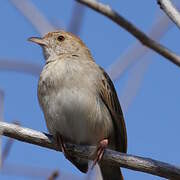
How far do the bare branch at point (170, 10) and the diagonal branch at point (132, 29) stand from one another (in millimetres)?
267

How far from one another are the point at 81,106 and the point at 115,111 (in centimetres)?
63

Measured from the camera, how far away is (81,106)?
5.32 metres

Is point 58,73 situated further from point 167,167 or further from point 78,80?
point 167,167

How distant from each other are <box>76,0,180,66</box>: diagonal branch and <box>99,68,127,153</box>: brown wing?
2.23m

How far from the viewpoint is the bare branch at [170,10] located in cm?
355

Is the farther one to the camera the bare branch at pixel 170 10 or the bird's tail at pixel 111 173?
the bird's tail at pixel 111 173

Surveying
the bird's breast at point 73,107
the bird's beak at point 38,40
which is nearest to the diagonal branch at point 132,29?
the bird's breast at point 73,107

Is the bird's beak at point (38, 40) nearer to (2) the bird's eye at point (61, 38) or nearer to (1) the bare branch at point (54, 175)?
(2) the bird's eye at point (61, 38)

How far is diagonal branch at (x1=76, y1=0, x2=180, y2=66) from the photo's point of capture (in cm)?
336

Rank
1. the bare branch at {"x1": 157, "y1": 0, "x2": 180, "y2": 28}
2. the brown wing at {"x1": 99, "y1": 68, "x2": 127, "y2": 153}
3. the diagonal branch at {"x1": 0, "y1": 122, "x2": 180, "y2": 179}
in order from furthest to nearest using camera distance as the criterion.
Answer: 1. the brown wing at {"x1": 99, "y1": 68, "x2": 127, "y2": 153}
2. the diagonal branch at {"x1": 0, "y1": 122, "x2": 180, "y2": 179}
3. the bare branch at {"x1": 157, "y1": 0, "x2": 180, "y2": 28}

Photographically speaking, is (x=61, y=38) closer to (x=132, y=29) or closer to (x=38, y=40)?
(x=38, y=40)

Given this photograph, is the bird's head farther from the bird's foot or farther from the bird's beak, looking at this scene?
the bird's foot

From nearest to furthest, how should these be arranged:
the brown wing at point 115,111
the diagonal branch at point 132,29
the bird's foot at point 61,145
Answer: the diagonal branch at point 132,29
the bird's foot at point 61,145
the brown wing at point 115,111

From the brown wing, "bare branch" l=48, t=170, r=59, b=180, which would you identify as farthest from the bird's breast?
"bare branch" l=48, t=170, r=59, b=180
